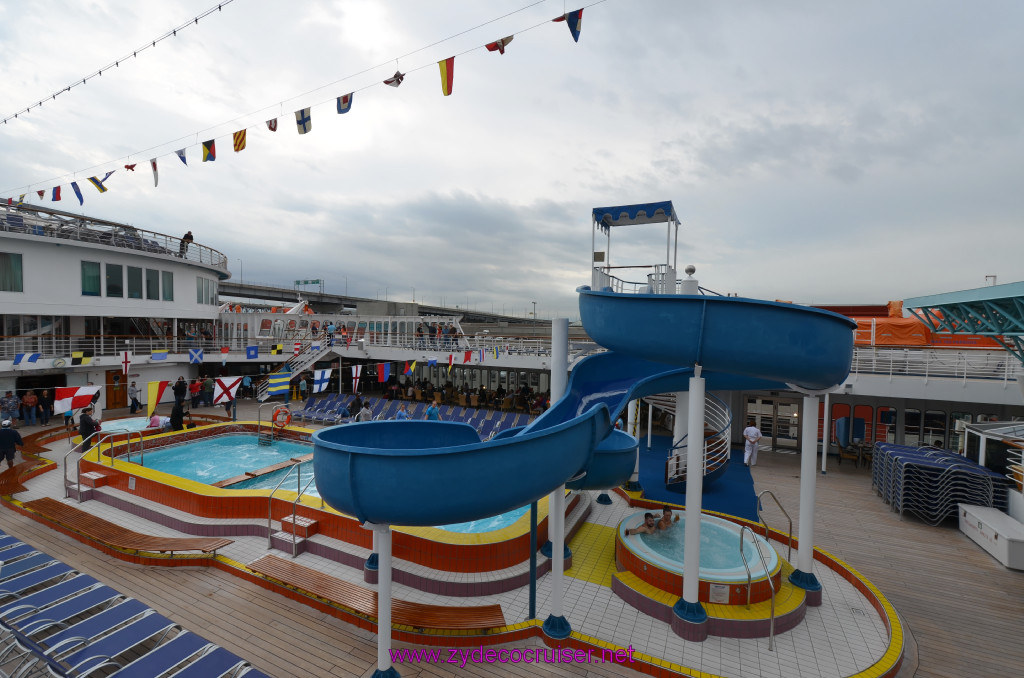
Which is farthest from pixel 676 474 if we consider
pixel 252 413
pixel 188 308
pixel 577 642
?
pixel 188 308

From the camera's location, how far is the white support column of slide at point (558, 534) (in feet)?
18.1

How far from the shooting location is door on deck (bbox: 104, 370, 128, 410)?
61.3ft

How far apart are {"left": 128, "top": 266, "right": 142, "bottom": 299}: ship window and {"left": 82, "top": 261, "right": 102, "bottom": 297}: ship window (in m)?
1.08

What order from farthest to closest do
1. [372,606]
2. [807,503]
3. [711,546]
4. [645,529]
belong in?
[645,529] → [711,546] → [807,503] → [372,606]

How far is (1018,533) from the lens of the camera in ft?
24.9

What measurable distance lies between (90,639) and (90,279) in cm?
1908

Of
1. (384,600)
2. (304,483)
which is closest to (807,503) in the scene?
(384,600)

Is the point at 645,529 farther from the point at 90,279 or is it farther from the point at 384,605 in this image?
the point at 90,279

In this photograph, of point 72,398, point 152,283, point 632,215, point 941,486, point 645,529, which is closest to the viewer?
point 645,529

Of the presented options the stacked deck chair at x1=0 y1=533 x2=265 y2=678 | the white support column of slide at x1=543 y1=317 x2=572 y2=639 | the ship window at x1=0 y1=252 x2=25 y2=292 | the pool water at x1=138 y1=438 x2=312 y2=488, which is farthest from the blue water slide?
the ship window at x1=0 y1=252 x2=25 y2=292

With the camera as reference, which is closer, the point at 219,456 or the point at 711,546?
the point at 711,546

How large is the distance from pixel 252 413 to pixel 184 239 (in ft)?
31.3

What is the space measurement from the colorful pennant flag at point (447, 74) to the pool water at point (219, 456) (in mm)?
10645

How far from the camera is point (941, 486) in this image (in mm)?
9070
